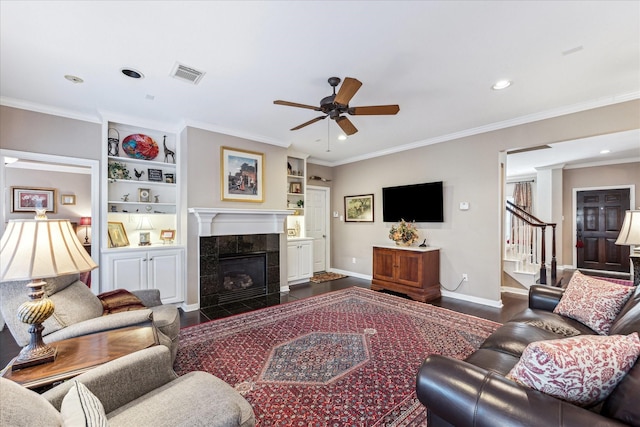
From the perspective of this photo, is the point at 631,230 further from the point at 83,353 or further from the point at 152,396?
the point at 83,353

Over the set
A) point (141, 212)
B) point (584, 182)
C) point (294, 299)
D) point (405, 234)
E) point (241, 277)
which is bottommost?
point (294, 299)

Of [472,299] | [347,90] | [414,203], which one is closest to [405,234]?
[414,203]

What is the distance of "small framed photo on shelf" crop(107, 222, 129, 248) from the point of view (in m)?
3.83

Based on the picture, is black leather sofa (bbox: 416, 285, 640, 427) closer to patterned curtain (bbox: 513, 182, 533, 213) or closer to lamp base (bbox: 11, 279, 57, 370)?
lamp base (bbox: 11, 279, 57, 370)

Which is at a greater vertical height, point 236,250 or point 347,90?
point 347,90

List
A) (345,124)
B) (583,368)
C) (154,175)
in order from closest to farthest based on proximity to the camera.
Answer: (583,368) < (345,124) < (154,175)

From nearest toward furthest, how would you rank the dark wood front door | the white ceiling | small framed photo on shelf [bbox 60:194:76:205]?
the white ceiling < small framed photo on shelf [bbox 60:194:76:205] < the dark wood front door

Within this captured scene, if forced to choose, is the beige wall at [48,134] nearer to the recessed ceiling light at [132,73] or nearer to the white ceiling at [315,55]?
the white ceiling at [315,55]

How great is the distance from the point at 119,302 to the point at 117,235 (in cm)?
194

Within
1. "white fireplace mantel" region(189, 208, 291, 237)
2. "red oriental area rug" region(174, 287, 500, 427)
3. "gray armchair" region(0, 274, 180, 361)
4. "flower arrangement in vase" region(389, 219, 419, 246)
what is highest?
"white fireplace mantel" region(189, 208, 291, 237)

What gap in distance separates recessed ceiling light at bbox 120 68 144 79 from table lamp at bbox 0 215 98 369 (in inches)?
69.6

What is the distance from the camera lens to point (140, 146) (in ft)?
13.4

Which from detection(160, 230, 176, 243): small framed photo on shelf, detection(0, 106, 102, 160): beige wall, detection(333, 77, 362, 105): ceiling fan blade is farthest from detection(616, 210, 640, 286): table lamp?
detection(0, 106, 102, 160): beige wall

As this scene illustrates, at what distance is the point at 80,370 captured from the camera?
1.38m
